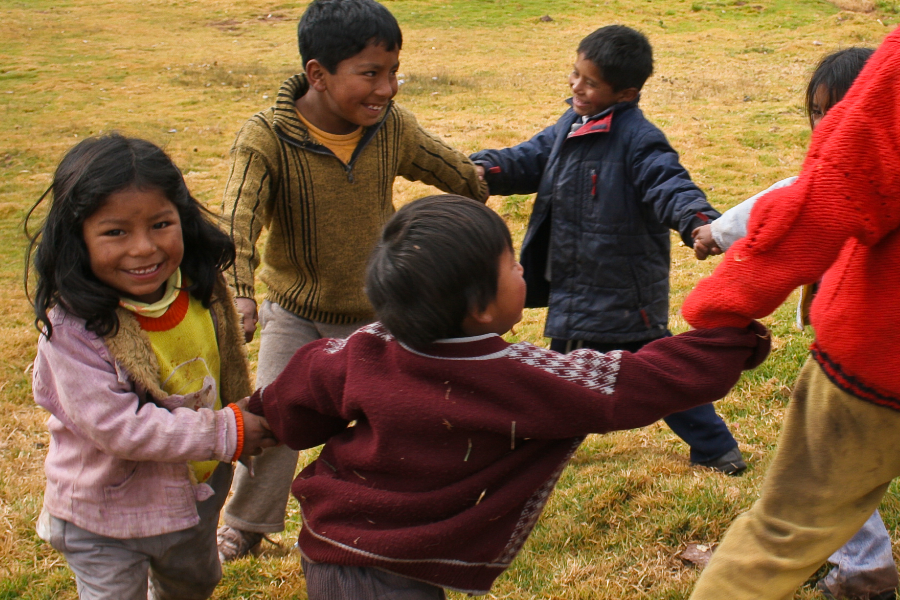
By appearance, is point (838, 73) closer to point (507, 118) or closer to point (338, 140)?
point (338, 140)

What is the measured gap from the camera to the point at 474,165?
3.54 m

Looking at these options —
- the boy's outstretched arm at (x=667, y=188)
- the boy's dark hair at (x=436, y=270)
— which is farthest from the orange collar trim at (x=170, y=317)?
the boy's outstretched arm at (x=667, y=188)

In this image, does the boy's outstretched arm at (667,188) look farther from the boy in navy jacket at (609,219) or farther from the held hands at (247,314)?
the held hands at (247,314)

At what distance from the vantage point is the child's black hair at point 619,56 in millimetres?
3320

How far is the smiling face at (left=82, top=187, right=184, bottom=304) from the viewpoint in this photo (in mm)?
2168

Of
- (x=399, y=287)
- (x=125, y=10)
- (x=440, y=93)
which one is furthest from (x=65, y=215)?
(x=125, y=10)

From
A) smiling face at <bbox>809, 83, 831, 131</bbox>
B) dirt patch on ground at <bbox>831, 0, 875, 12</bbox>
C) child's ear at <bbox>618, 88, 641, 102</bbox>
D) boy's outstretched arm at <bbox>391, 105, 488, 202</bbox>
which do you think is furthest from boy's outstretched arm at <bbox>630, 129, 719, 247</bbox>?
dirt patch on ground at <bbox>831, 0, 875, 12</bbox>

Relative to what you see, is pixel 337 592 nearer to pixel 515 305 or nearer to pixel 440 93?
pixel 515 305

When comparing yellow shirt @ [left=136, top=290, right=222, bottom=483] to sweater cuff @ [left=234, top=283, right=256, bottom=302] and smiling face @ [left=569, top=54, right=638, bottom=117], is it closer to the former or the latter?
sweater cuff @ [left=234, top=283, right=256, bottom=302]

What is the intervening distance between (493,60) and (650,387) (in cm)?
2083

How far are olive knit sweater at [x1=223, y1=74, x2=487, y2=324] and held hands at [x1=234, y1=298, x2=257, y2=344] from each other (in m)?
0.12

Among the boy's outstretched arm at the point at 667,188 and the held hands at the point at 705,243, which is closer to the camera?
the held hands at the point at 705,243

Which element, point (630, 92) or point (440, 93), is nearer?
point (630, 92)

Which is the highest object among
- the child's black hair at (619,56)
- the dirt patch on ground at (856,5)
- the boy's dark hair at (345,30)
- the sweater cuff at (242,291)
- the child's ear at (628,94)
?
the boy's dark hair at (345,30)
